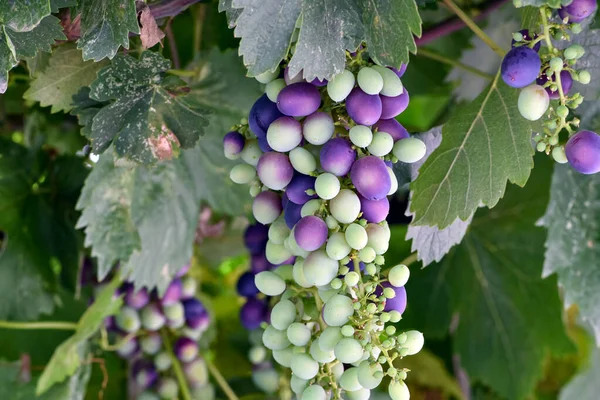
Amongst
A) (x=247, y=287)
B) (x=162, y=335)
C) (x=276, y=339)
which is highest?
(x=276, y=339)

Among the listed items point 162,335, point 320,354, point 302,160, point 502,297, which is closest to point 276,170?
point 302,160

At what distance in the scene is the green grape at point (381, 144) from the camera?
0.41 m

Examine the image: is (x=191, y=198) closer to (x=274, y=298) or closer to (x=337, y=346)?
(x=274, y=298)

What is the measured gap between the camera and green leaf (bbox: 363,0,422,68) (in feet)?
1.38

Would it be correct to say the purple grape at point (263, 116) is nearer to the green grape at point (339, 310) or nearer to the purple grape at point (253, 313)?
the green grape at point (339, 310)

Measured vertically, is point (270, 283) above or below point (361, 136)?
below

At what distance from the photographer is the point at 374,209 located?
41 cm

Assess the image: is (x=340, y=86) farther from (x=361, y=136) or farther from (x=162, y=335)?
(x=162, y=335)

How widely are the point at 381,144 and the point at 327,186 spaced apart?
0.05 metres

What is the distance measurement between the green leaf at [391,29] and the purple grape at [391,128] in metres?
0.04

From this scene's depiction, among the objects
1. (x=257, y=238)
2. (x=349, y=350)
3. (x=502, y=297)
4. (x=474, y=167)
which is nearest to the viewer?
(x=349, y=350)

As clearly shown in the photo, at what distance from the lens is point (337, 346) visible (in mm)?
396

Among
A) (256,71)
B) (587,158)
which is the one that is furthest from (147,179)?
(587,158)

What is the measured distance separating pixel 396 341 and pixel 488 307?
0.62 m
